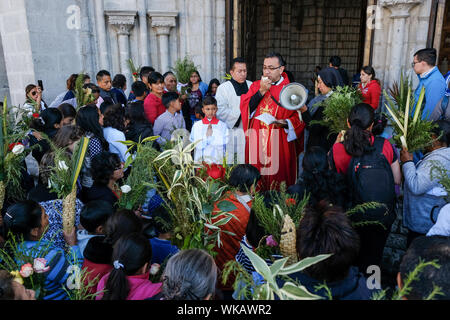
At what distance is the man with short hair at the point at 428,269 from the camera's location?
112cm

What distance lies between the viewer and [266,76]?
3.94 meters

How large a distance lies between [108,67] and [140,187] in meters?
5.28

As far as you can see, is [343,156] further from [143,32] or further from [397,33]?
[143,32]

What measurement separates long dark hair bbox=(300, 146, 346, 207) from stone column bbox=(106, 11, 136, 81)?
548 cm

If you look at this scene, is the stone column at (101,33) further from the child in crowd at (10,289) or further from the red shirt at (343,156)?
the child in crowd at (10,289)

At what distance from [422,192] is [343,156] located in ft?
1.92

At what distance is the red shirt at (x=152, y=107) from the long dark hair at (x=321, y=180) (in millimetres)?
2666

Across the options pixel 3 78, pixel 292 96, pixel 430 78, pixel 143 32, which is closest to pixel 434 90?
pixel 430 78

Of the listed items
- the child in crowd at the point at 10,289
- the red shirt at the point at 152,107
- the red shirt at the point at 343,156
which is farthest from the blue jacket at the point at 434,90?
the child in crowd at the point at 10,289

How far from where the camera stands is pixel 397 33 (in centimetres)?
538

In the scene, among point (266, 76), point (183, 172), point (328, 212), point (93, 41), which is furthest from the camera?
point (93, 41)

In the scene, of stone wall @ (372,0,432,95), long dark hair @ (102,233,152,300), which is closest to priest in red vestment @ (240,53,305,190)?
stone wall @ (372,0,432,95)
